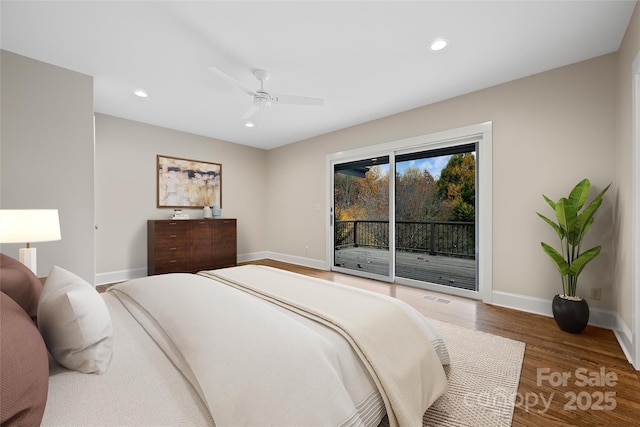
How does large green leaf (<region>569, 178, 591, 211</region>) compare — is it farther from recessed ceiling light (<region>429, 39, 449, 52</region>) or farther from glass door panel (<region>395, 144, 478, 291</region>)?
recessed ceiling light (<region>429, 39, 449, 52</region>)

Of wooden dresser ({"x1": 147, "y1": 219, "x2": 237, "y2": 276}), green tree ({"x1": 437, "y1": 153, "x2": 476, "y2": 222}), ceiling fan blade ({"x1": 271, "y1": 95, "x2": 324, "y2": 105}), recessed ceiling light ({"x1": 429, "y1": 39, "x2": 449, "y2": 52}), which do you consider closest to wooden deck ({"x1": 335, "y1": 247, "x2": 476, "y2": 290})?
green tree ({"x1": 437, "y1": 153, "x2": 476, "y2": 222})

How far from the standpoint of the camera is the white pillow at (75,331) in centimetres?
91

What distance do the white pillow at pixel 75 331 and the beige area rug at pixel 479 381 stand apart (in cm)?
150

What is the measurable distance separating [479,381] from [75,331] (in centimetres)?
211

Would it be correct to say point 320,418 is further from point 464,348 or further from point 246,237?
point 246,237

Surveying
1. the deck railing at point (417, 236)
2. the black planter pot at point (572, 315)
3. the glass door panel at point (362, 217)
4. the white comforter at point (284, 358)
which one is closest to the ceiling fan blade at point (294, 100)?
the glass door panel at point (362, 217)

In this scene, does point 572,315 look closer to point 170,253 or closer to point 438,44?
point 438,44

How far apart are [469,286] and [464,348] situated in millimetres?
1902

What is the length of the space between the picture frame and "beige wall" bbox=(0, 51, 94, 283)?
1709mm

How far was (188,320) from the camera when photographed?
1099 millimetres

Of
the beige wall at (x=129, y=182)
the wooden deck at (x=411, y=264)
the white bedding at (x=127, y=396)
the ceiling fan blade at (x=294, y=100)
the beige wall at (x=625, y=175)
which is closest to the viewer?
the white bedding at (x=127, y=396)

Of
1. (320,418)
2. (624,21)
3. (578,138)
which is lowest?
(320,418)

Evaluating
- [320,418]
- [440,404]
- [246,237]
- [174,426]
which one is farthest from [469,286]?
[246,237]

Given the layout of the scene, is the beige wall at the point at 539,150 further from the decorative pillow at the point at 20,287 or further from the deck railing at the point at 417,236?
the decorative pillow at the point at 20,287
